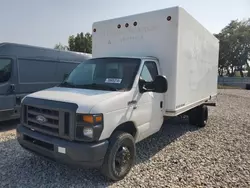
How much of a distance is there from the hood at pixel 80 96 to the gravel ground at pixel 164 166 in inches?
56.1

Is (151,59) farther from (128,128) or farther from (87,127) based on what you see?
(87,127)

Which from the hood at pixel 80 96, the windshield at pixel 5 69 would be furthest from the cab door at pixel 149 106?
the windshield at pixel 5 69

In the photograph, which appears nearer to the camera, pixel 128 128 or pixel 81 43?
pixel 128 128

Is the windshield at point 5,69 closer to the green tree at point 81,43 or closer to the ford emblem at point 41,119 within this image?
the ford emblem at point 41,119

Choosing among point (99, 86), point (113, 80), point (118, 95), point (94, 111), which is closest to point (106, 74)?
point (113, 80)

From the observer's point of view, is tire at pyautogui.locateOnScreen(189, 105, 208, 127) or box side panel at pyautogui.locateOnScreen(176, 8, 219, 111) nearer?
box side panel at pyautogui.locateOnScreen(176, 8, 219, 111)

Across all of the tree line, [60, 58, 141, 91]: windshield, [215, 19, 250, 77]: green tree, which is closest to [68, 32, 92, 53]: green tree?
the tree line

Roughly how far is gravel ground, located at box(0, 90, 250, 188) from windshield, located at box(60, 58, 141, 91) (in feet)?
5.36

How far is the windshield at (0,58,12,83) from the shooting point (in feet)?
24.2

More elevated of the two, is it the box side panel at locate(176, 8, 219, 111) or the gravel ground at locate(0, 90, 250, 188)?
the box side panel at locate(176, 8, 219, 111)

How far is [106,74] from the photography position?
4598 mm

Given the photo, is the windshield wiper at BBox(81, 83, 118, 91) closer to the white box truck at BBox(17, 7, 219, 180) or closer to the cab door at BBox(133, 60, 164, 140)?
the white box truck at BBox(17, 7, 219, 180)

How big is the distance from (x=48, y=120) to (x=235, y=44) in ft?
166

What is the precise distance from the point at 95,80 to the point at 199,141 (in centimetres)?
364
